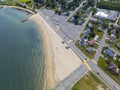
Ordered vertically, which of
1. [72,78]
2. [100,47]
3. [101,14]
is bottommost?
[72,78]

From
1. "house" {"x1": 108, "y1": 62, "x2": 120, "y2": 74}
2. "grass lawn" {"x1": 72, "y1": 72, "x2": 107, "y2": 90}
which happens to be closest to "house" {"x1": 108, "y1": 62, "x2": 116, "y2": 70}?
"house" {"x1": 108, "y1": 62, "x2": 120, "y2": 74}

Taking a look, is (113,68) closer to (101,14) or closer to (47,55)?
(47,55)

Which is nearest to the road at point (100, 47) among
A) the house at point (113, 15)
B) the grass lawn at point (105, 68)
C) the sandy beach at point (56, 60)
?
the grass lawn at point (105, 68)

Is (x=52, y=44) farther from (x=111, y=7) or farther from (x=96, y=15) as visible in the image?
(x=111, y=7)

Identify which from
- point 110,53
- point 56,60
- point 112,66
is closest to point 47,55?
point 56,60

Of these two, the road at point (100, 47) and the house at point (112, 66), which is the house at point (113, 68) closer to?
the house at point (112, 66)

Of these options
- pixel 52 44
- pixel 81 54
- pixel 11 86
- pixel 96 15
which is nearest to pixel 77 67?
pixel 81 54
